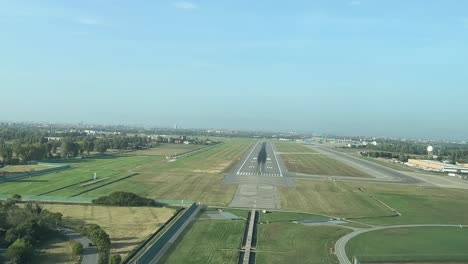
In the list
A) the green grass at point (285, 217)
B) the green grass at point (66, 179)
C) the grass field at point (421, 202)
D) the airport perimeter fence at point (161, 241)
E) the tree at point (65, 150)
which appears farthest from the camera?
the tree at point (65, 150)

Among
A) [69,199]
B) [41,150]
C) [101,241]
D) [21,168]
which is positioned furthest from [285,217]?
[41,150]

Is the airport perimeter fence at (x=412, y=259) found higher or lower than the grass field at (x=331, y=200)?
lower

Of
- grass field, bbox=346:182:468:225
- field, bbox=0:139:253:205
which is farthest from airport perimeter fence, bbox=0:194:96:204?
grass field, bbox=346:182:468:225

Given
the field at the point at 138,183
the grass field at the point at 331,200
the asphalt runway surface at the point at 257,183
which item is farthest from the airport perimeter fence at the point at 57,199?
the grass field at the point at 331,200

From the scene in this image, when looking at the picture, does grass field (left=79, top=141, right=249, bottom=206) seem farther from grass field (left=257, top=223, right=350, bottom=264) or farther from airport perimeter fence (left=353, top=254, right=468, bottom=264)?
airport perimeter fence (left=353, top=254, right=468, bottom=264)

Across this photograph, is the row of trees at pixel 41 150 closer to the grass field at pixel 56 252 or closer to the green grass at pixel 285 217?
the grass field at pixel 56 252

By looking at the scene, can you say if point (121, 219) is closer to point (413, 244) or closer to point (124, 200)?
point (124, 200)

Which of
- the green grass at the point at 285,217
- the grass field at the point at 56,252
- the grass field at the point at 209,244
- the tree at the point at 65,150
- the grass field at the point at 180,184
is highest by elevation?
the tree at the point at 65,150
